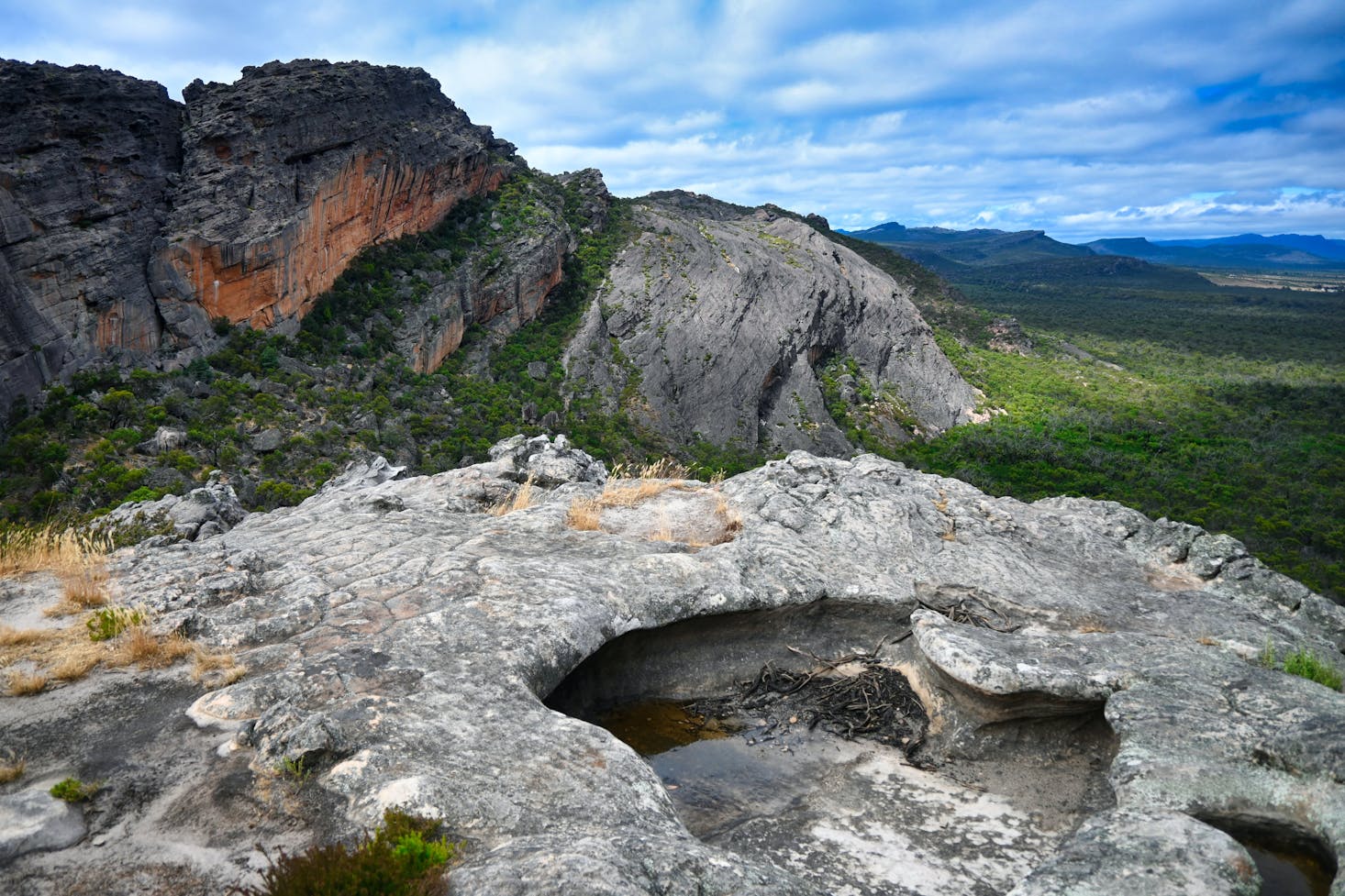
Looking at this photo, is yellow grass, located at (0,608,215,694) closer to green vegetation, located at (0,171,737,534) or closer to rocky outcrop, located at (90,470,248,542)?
rocky outcrop, located at (90,470,248,542)

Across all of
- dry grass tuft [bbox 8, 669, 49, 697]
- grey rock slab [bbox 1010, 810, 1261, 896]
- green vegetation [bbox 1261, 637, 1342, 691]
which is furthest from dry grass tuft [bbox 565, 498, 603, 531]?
green vegetation [bbox 1261, 637, 1342, 691]

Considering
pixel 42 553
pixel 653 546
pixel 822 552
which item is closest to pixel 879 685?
pixel 822 552

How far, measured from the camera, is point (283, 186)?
41594 mm

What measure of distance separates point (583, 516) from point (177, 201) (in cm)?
3940

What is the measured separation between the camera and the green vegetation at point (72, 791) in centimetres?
494

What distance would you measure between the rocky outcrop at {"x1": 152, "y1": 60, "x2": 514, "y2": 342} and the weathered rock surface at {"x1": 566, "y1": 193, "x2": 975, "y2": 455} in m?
17.8

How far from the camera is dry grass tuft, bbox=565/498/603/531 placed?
11.3 meters

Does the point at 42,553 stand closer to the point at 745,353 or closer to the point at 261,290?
the point at 261,290

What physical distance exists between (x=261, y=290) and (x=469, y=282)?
54.0 feet

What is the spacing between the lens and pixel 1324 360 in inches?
3342

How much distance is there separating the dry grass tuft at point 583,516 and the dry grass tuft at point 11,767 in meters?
6.78

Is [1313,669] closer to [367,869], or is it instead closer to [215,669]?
[367,869]

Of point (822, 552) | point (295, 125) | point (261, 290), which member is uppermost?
point (295, 125)

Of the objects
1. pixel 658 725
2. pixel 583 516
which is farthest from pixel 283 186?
pixel 658 725
